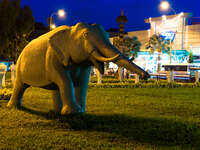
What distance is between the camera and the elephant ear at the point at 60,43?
16.1 ft

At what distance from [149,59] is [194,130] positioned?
4604cm

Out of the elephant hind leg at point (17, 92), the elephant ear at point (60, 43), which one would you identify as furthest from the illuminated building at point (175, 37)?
the elephant ear at point (60, 43)

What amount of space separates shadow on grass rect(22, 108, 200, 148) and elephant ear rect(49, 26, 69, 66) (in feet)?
3.43

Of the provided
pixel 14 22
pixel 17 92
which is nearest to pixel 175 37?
pixel 14 22

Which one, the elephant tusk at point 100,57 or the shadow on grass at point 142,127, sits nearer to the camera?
the shadow on grass at point 142,127

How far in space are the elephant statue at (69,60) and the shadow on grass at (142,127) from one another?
9.2 inches

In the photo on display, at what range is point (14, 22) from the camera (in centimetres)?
3166

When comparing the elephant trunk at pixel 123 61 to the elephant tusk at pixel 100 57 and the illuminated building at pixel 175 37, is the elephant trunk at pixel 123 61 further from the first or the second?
the illuminated building at pixel 175 37

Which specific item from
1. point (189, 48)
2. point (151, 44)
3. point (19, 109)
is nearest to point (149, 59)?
point (151, 44)

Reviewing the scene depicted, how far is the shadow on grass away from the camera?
13.1 feet

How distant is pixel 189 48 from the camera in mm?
45031

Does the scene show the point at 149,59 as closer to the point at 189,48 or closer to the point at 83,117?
the point at 189,48

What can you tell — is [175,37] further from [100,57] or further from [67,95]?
[100,57]

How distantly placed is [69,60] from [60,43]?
384 millimetres
